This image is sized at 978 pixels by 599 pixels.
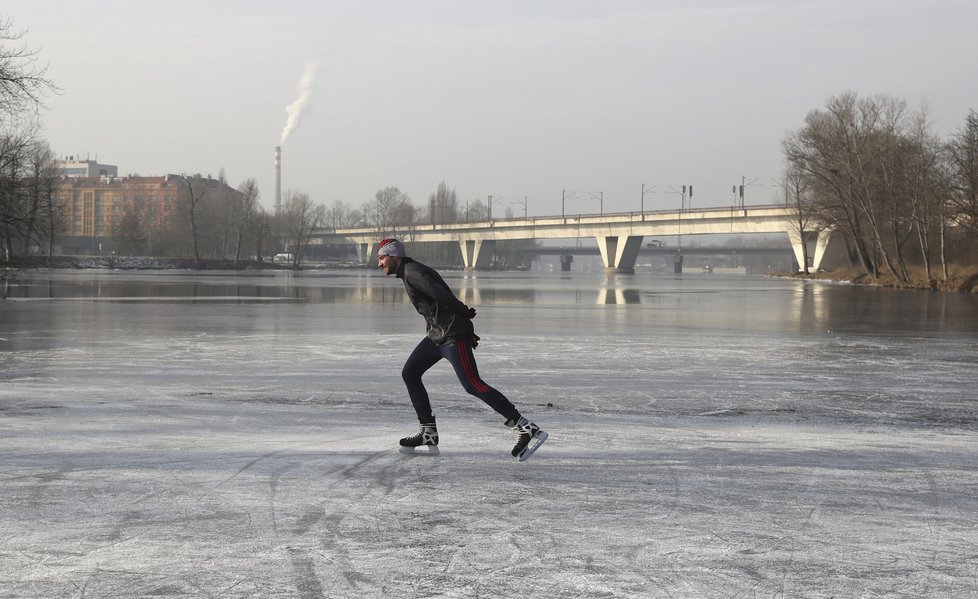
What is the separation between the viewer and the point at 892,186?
6244 cm

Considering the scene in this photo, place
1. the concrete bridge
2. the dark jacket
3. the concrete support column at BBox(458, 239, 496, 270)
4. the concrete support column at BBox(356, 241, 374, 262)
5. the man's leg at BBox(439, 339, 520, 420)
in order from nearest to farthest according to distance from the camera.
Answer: the dark jacket < the man's leg at BBox(439, 339, 520, 420) < the concrete bridge < the concrete support column at BBox(458, 239, 496, 270) < the concrete support column at BBox(356, 241, 374, 262)

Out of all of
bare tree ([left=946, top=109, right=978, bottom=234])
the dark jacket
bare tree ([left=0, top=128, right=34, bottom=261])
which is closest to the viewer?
the dark jacket

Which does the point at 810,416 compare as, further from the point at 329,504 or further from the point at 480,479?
the point at 329,504

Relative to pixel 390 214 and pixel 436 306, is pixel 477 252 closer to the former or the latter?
pixel 390 214

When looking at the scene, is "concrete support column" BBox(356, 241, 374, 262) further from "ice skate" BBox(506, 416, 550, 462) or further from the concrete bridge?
"ice skate" BBox(506, 416, 550, 462)

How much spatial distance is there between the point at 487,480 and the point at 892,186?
61.8 metres

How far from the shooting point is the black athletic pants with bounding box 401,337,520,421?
793cm

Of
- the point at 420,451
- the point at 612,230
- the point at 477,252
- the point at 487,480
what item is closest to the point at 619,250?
the point at 612,230

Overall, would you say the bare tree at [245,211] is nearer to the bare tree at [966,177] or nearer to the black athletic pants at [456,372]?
the bare tree at [966,177]

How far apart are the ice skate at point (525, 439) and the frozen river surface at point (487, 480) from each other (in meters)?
0.13

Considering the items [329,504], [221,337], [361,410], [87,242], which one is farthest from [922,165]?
[87,242]

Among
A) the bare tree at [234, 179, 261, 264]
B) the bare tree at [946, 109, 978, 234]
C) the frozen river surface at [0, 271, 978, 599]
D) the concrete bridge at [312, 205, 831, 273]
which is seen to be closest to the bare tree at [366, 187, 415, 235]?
the concrete bridge at [312, 205, 831, 273]

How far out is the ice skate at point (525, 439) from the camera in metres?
7.88

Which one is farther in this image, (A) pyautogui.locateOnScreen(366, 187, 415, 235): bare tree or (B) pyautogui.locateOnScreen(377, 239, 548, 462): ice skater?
(A) pyautogui.locateOnScreen(366, 187, 415, 235): bare tree
